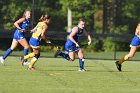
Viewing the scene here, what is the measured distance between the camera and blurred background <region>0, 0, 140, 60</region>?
33531 mm

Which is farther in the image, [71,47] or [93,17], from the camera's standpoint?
[93,17]

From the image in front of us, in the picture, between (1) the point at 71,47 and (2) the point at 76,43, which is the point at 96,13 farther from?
(2) the point at 76,43

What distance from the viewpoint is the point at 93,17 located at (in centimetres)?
3947

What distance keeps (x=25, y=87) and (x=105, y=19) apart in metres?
24.1

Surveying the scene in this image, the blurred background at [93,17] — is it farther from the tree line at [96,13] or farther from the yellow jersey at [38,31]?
the yellow jersey at [38,31]

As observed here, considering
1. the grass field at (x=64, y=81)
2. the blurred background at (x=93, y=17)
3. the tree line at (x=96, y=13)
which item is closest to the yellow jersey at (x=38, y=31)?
the grass field at (x=64, y=81)

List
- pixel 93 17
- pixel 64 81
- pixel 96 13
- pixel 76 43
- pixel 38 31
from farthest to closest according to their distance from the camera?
pixel 93 17 < pixel 96 13 < pixel 76 43 < pixel 38 31 < pixel 64 81

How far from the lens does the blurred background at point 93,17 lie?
3353 centimetres

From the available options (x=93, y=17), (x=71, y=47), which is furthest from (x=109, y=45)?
(x=71, y=47)

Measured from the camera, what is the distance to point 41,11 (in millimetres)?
35719

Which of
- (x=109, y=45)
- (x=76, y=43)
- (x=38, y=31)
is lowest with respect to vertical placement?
(x=109, y=45)

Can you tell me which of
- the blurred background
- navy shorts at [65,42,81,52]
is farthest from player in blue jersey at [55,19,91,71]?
the blurred background

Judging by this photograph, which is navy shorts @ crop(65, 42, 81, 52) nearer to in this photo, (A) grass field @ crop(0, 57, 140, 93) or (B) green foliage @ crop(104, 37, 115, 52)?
(A) grass field @ crop(0, 57, 140, 93)

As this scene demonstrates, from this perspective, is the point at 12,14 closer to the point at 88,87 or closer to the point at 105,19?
the point at 105,19
